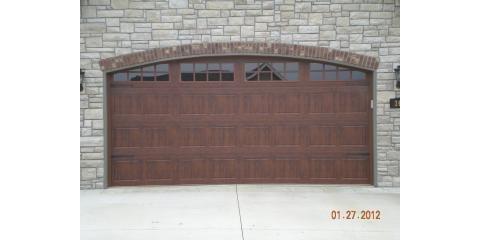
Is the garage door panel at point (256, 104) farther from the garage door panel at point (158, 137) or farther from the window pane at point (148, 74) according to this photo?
the window pane at point (148, 74)

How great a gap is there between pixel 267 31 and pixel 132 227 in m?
4.27

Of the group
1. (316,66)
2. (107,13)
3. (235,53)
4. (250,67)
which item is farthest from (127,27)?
(316,66)

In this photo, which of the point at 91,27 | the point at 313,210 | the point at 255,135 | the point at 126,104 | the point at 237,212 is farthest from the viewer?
the point at 255,135

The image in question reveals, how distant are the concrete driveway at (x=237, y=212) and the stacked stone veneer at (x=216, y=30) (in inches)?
60.2

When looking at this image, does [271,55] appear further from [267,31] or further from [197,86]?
[197,86]

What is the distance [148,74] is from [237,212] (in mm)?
3358

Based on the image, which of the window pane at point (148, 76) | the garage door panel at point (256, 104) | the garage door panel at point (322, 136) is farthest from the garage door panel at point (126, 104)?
the garage door panel at point (322, 136)

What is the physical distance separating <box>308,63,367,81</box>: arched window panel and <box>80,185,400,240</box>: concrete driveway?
2.02 m

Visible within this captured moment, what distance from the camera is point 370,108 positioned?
8.05 m

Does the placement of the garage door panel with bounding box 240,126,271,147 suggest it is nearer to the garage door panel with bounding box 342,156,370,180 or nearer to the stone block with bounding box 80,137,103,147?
the garage door panel with bounding box 342,156,370,180

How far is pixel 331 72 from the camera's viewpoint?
8062 millimetres

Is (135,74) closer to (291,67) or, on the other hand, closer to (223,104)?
(223,104)
